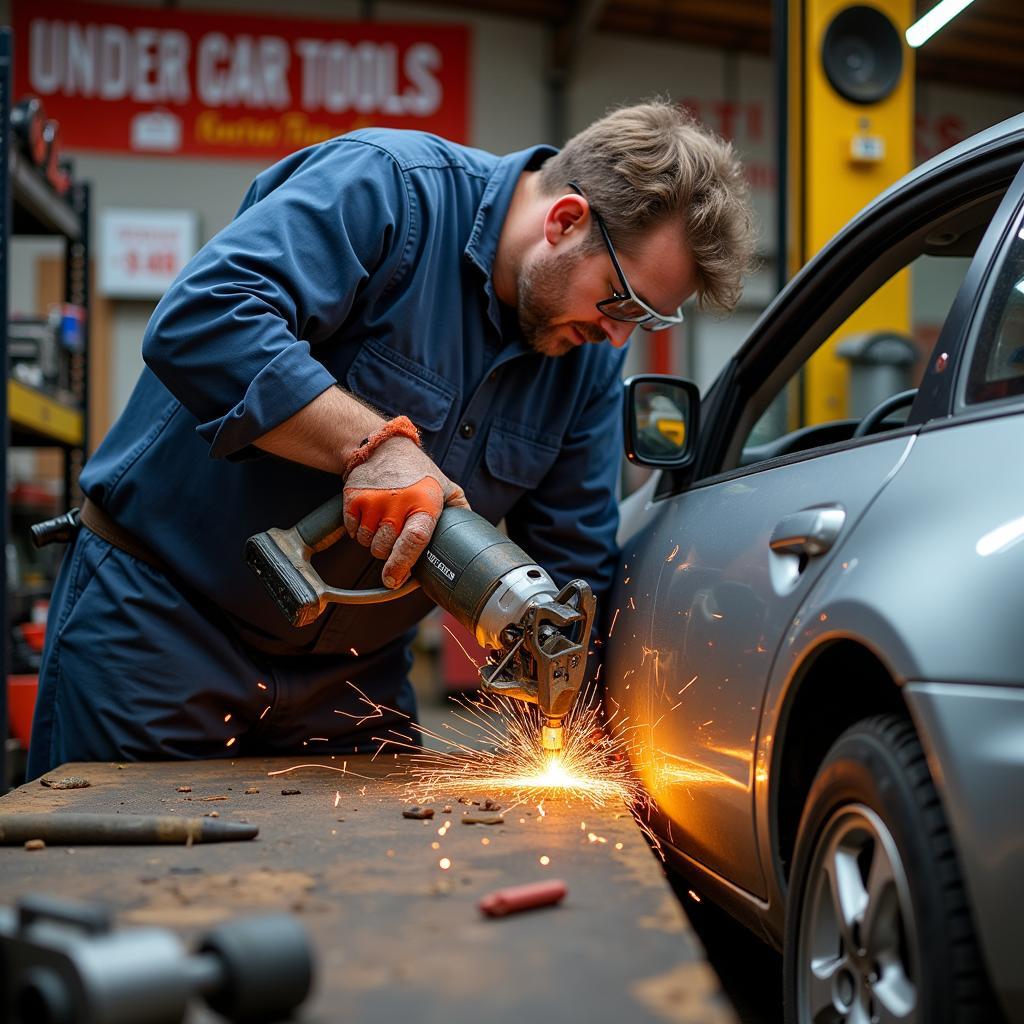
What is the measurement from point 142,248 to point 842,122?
24.9 ft

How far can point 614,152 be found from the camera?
2443 mm

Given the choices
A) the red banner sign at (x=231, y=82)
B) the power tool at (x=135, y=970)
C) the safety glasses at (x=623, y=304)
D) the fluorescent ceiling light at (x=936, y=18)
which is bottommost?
the power tool at (x=135, y=970)

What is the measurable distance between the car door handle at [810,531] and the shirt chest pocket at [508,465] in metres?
1.01

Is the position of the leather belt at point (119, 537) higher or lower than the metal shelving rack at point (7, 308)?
lower

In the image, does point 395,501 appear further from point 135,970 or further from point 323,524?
point 135,970

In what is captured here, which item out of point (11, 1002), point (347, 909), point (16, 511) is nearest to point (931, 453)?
point (347, 909)

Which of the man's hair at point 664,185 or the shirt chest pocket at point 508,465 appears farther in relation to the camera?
the shirt chest pocket at point 508,465

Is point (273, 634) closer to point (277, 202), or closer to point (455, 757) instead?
point (455, 757)

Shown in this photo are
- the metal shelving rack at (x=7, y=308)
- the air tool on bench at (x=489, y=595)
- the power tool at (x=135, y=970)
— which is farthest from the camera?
the metal shelving rack at (x=7, y=308)

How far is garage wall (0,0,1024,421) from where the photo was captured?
1137cm

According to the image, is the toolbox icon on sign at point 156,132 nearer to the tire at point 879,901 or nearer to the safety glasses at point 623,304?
the safety glasses at point 623,304

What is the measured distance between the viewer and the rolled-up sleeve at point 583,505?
281cm

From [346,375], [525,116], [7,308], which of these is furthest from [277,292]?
[525,116]

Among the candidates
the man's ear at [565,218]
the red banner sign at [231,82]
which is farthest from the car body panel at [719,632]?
the red banner sign at [231,82]
